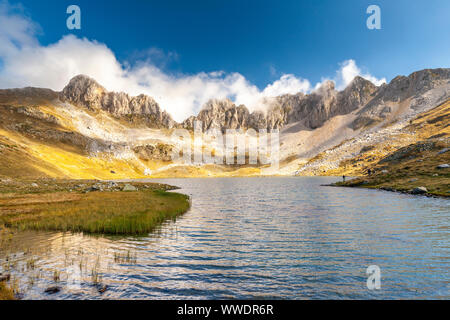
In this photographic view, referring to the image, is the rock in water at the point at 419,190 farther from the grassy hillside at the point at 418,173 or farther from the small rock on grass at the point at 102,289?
the small rock on grass at the point at 102,289

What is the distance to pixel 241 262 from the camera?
1590 centimetres

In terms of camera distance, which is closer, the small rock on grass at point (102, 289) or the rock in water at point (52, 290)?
the rock in water at point (52, 290)

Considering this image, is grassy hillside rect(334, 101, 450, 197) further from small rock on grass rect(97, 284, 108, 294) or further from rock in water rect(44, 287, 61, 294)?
rock in water rect(44, 287, 61, 294)

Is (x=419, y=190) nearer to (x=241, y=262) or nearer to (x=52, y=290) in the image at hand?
(x=241, y=262)

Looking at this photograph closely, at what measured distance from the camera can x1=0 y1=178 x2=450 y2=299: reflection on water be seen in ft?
37.9

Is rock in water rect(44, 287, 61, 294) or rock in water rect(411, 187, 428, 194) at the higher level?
rock in water rect(411, 187, 428, 194)

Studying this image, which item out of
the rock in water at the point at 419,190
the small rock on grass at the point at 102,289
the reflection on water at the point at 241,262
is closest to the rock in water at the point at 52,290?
the reflection on water at the point at 241,262

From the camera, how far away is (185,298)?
1104 centimetres

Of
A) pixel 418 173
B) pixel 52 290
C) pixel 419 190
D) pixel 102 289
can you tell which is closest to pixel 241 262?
pixel 102 289

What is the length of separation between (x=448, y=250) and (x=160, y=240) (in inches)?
881

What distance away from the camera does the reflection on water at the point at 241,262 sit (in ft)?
37.9

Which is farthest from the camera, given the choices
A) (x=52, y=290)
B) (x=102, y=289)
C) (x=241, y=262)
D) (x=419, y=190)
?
(x=419, y=190)

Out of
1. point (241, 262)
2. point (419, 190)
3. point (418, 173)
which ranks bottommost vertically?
point (241, 262)

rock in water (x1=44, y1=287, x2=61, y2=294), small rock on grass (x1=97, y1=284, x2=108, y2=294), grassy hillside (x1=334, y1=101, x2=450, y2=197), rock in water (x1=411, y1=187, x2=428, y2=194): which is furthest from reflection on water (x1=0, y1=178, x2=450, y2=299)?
grassy hillside (x1=334, y1=101, x2=450, y2=197)
